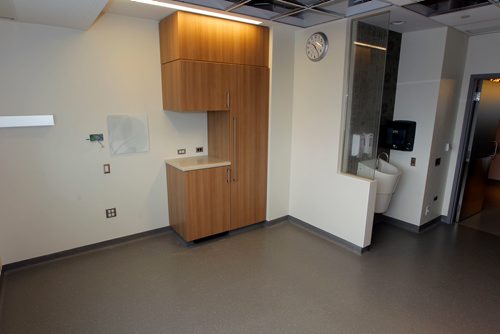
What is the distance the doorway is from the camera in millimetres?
3932

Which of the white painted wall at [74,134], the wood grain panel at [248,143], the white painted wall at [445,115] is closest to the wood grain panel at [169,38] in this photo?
the white painted wall at [74,134]

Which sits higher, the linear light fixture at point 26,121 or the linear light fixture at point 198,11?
the linear light fixture at point 198,11

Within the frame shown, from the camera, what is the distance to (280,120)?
12.8ft

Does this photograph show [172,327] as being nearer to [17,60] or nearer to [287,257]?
[287,257]

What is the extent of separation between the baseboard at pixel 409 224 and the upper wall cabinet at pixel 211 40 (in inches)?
112

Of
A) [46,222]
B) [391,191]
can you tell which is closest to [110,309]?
[46,222]

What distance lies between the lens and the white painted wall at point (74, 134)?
108 inches

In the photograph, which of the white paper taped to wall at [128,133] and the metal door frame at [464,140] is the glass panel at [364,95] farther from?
the white paper taped to wall at [128,133]

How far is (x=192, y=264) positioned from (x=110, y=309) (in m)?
0.90

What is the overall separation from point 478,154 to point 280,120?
3.10m

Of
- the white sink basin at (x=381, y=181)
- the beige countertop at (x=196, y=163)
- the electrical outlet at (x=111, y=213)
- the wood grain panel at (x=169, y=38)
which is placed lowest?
the electrical outlet at (x=111, y=213)

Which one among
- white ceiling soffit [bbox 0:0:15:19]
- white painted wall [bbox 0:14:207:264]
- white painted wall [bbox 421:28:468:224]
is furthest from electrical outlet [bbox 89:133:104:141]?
white painted wall [bbox 421:28:468:224]

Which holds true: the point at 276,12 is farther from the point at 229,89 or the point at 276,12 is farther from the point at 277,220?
the point at 277,220

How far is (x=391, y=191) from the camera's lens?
11.9 feet
